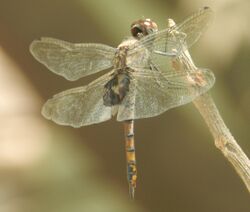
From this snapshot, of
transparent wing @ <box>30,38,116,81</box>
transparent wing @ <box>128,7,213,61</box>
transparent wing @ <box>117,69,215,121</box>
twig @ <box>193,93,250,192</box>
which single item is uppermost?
transparent wing @ <box>30,38,116,81</box>

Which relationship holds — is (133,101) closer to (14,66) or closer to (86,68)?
(86,68)

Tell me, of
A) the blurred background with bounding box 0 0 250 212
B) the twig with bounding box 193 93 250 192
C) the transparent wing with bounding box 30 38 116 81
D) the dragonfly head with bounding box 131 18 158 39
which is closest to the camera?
the twig with bounding box 193 93 250 192

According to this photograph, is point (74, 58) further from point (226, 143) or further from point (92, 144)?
point (92, 144)

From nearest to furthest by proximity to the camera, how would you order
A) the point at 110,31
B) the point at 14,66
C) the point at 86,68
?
the point at 86,68
the point at 110,31
the point at 14,66

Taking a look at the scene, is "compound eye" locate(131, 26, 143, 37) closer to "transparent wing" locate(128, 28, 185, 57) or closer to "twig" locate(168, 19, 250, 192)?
"transparent wing" locate(128, 28, 185, 57)

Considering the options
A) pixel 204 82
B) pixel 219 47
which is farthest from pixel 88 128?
pixel 204 82

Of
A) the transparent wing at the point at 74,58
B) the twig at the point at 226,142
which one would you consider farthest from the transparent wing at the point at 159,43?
the twig at the point at 226,142

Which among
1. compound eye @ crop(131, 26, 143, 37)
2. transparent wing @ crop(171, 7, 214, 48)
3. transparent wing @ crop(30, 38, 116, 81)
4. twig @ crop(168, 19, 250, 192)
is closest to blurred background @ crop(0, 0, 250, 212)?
transparent wing @ crop(30, 38, 116, 81)
